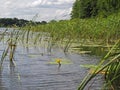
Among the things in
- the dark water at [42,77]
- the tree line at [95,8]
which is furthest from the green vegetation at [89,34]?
the dark water at [42,77]

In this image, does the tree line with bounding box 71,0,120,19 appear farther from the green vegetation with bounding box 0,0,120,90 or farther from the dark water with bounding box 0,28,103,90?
the dark water with bounding box 0,28,103,90

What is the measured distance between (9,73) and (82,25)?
14.9 metres

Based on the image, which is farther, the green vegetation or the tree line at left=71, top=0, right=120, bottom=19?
the tree line at left=71, top=0, right=120, bottom=19

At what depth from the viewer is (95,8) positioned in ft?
207

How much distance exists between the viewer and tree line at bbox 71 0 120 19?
52469 mm

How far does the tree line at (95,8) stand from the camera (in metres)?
52.5

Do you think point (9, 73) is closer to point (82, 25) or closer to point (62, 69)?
point (62, 69)

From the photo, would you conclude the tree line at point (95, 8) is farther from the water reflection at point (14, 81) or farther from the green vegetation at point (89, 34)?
the water reflection at point (14, 81)

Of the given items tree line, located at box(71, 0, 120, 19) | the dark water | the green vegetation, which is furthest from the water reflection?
tree line, located at box(71, 0, 120, 19)

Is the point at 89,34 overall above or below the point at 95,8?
below

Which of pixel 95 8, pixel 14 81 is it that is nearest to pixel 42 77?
pixel 14 81

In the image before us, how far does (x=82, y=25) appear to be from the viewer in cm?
2458

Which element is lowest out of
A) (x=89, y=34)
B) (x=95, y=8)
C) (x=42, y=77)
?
(x=42, y=77)

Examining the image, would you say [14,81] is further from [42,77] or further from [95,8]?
[95,8]
